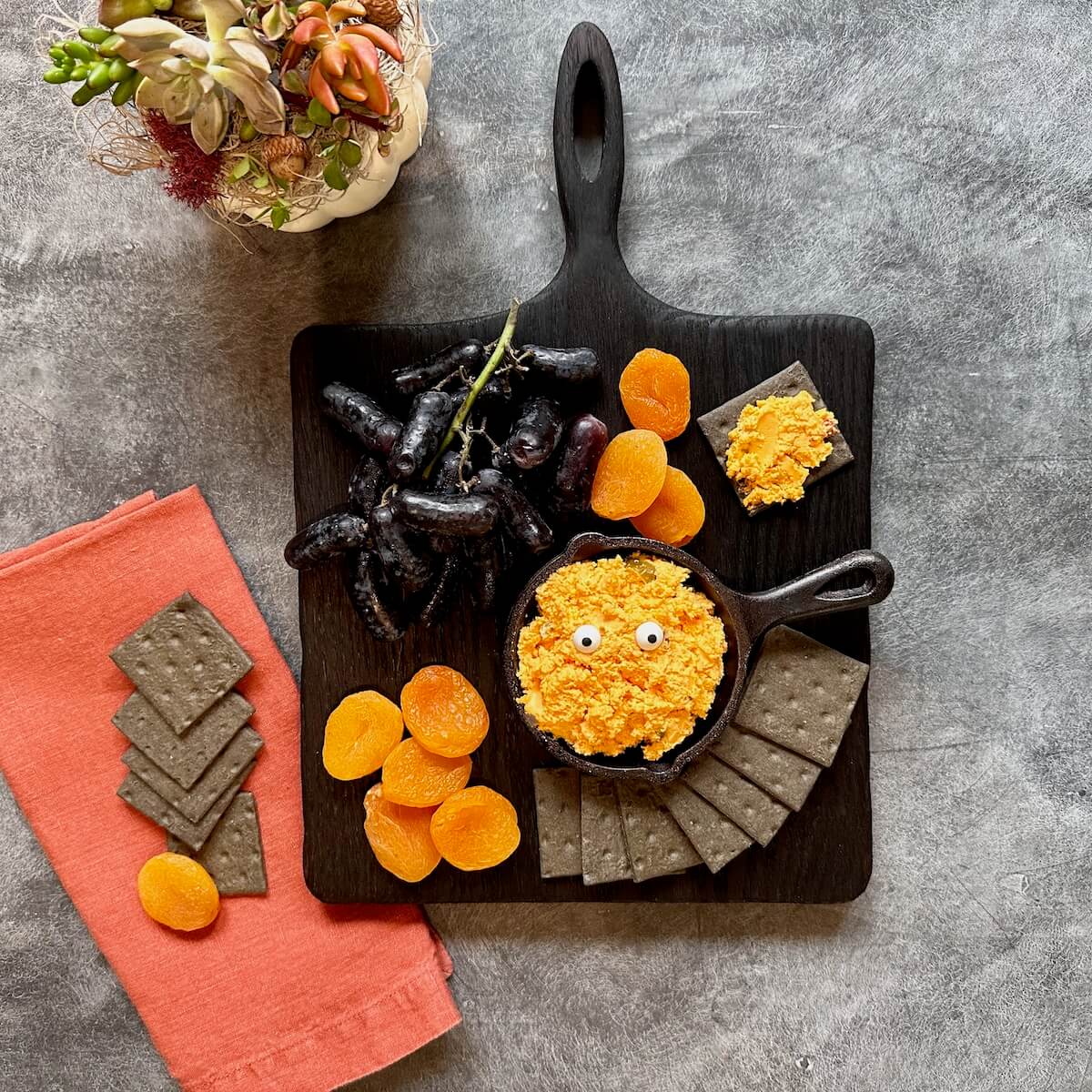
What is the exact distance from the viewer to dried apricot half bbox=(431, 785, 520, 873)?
197 centimetres

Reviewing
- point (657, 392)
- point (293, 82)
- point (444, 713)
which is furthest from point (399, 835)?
point (293, 82)

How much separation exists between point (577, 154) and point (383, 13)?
545 mm

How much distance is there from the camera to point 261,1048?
211 cm

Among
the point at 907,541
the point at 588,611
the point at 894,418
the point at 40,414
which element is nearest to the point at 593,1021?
the point at 588,611

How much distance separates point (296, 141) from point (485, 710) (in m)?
1.12

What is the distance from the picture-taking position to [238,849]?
2.08 metres

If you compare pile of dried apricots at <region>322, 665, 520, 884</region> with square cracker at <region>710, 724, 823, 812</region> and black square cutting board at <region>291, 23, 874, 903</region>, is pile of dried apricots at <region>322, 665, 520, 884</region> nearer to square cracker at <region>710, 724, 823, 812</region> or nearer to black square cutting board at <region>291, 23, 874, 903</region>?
black square cutting board at <region>291, 23, 874, 903</region>

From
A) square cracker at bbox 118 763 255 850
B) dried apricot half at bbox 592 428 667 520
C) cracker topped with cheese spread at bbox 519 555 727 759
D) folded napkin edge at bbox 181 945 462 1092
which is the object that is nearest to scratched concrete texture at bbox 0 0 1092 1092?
folded napkin edge at bbox 181 945 462 1092

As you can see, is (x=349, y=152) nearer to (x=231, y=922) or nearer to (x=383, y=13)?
(x=383, y=13)

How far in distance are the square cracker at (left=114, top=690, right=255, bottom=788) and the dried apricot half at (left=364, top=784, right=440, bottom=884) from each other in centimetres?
35

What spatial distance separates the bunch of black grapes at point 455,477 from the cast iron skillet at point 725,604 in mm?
85

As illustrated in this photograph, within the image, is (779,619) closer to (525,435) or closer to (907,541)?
(907,541)

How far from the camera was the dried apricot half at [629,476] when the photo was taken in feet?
6.01

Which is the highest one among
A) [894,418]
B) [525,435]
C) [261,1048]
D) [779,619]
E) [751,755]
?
[525,435]
